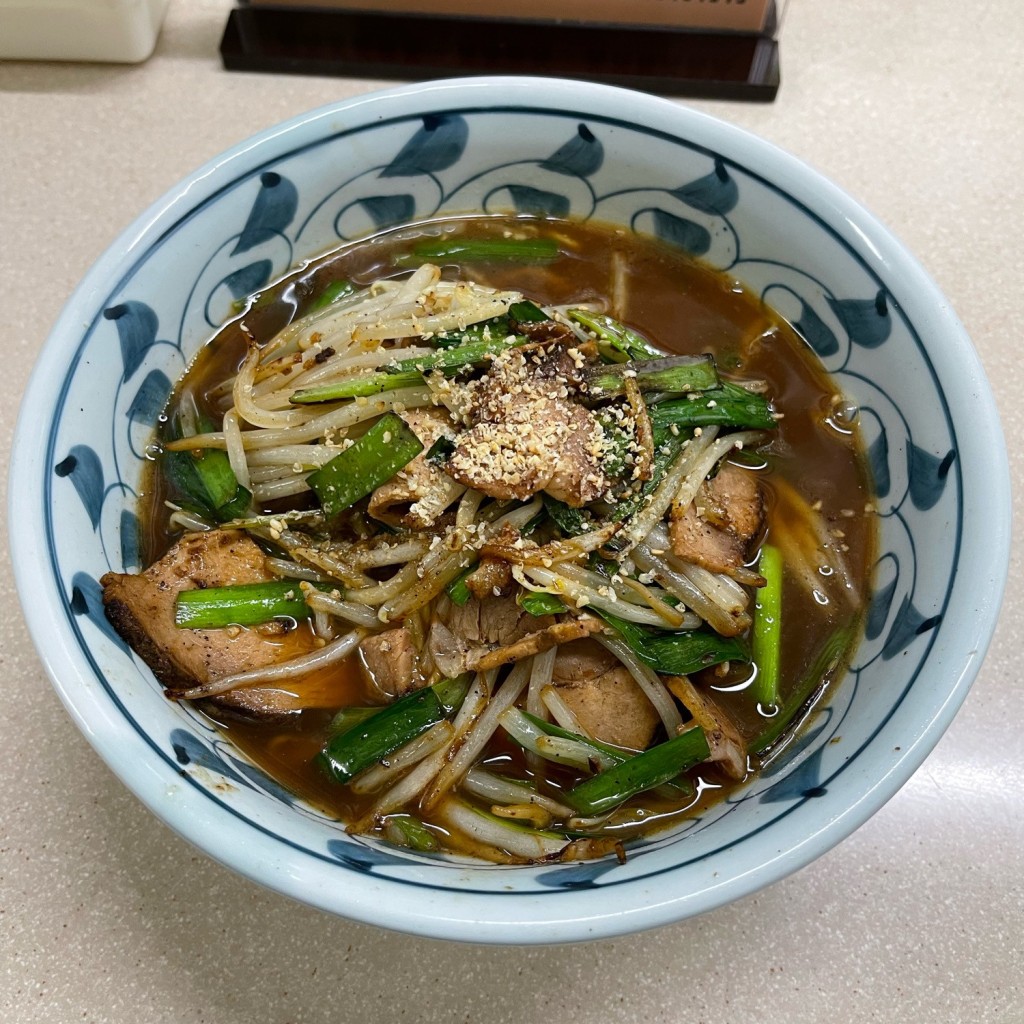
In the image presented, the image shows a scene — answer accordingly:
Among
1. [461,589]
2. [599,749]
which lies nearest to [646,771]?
[599,749]

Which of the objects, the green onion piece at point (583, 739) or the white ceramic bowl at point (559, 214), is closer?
the white ceramic bowl at point (559, 214)

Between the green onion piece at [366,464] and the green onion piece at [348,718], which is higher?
the green onion piece at [366,464]

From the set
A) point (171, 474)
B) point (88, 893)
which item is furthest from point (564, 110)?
point (88, 893)

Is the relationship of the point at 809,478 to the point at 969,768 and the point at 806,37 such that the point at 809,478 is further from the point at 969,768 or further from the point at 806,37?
the point at 806,37

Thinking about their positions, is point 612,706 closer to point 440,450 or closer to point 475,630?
point 475,630

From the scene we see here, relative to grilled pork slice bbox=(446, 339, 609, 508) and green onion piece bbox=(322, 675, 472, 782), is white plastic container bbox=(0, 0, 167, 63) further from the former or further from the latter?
green onion piece bbox=(322, 675, 472, 782)

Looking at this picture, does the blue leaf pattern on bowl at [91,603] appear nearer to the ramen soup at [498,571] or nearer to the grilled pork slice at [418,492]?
the ramen soup at [498,571]

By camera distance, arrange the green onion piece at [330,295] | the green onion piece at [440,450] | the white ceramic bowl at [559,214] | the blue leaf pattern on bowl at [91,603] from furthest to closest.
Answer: the green onion piece at [330,295] < the green onion piece at [440,450] < the blue leaf pattern on bowl at [91,603] < the white ceramic bowl at [559,214]

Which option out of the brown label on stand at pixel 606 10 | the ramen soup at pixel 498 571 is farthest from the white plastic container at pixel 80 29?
the ramen soup at pixel 498 571
